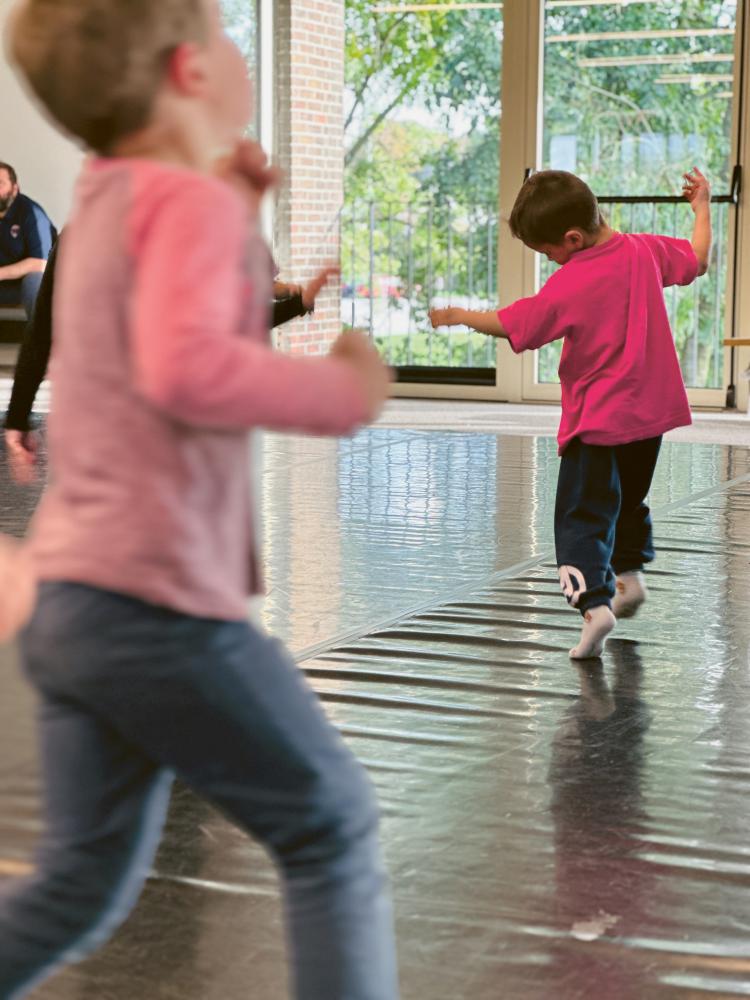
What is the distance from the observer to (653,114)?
8.16 m

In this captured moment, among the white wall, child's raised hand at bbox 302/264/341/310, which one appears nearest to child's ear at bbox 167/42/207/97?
child's raised hand at bbox 302/264/341/310

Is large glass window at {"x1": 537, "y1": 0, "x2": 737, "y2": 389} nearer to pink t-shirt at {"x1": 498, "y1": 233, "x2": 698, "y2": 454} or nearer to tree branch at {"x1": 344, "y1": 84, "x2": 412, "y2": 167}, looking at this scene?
tree branch at {"x1": 344, "y1": 84, "x2": 412, "y2": 167}

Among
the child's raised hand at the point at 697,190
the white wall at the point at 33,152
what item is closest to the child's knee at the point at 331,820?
the child's raised hand at the point at 697,190

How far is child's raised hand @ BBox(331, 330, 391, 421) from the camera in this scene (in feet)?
3.77

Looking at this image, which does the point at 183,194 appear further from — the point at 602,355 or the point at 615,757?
the point at 602,355

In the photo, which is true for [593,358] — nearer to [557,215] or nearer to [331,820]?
[557,215]

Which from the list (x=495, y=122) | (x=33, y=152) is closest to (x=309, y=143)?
(x=495, y=122)

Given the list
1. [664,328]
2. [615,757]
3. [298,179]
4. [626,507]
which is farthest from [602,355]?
[298,179]

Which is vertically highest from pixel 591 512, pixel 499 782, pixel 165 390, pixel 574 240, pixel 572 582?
pixel 574 240

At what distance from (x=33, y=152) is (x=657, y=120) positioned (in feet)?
13.1

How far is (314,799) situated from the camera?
3.89ft

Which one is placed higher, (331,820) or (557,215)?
(557,215)

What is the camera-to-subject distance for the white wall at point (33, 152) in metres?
9.74

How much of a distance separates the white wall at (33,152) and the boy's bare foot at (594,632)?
7.37 metres
